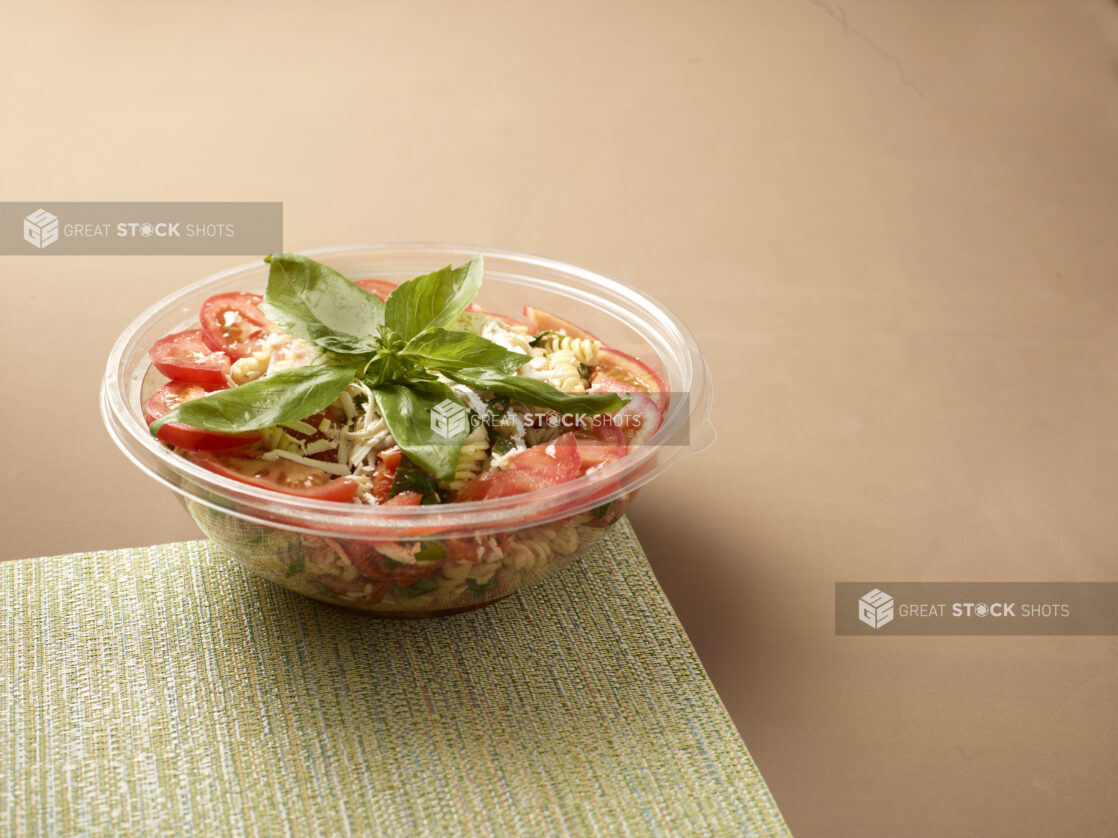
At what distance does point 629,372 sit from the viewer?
5.11 feet

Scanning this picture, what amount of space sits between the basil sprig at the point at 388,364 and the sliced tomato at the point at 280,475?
0.07 meters

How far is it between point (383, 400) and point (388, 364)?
0.20 feet

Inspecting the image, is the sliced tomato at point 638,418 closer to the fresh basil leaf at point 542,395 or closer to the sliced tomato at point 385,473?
the fresh basil leaf at point 542,395

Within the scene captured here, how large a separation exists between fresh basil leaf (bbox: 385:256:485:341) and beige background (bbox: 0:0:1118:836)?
17.4 inches

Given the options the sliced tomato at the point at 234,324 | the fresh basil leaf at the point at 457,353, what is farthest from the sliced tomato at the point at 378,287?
the fresh basil leaf at the point at 457,353

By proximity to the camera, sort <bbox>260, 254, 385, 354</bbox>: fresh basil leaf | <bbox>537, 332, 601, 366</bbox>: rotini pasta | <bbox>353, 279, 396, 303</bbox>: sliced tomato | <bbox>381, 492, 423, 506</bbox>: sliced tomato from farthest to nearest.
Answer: <bbox>353, 279, 396, 303</bbox>: sliced tomato, <bbox>537, 332, 601, 366</bbox>: rotini pasta, <bbox>260, 254, 385, 354</bbox>: fresh basil leaf, <bbox>381, 492, 423, 506</bbox>: sliced tomato

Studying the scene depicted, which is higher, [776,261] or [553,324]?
[553,324]

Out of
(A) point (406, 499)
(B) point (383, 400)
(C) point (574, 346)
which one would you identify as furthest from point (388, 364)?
(C) point (574, 346)

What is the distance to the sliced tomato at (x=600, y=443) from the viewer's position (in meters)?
1.36

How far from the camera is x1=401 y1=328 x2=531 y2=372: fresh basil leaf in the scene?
1.36m

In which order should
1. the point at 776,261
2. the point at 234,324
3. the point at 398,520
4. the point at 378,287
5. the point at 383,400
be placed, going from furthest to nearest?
1. the point at 776,261
2. the point at 378,287
3. the point at 234,324
4. the point at 383,400
5. the point at 398,520

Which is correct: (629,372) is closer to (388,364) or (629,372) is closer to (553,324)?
(553,324)

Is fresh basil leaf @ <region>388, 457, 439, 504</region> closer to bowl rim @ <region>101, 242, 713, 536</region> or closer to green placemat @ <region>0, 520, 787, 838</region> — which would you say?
bowl rim @ <region>101, 242, 713, 536</region>

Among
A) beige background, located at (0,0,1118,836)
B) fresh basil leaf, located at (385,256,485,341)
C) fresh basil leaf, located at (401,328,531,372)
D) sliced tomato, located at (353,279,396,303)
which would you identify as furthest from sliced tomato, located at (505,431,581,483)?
sliced tomato, located at (353,279,396,303)
